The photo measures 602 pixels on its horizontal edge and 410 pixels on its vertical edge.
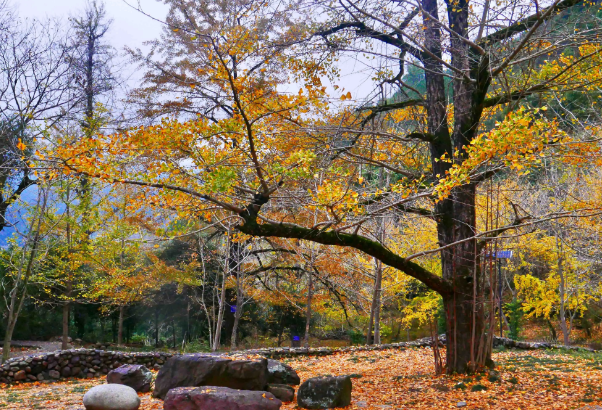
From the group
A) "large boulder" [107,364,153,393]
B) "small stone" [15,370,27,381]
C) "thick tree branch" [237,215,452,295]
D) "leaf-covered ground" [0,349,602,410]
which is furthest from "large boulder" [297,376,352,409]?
"small stone" [15,370,27,381]

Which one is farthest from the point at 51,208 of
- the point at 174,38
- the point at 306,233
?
the point at 306,233

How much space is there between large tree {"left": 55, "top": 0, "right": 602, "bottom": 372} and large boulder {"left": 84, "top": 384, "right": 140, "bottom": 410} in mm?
2383

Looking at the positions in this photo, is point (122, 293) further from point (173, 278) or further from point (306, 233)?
point (306, 233)

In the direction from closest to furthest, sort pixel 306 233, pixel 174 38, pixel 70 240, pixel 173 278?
pixel 306 233 → pixel 70 240 → pixel 174 38 → pixel 173 278

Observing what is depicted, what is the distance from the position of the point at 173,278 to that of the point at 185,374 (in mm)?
8329

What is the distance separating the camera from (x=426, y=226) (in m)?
13.8

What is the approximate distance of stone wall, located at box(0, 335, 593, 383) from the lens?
30.9 ft

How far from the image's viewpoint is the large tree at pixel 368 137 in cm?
461

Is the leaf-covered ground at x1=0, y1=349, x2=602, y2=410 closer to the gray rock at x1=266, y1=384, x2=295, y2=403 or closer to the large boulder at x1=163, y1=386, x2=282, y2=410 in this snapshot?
the gray rock at x1=266, y1=384, x2=295, y2=403

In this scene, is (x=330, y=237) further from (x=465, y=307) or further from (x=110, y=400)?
(x=110, y=400)

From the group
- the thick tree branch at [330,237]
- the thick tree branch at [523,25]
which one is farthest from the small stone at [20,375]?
the thick tree branch at [523,25]

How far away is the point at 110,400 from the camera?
526cm

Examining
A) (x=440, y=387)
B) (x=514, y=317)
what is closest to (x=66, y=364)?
(x=440, y=387)

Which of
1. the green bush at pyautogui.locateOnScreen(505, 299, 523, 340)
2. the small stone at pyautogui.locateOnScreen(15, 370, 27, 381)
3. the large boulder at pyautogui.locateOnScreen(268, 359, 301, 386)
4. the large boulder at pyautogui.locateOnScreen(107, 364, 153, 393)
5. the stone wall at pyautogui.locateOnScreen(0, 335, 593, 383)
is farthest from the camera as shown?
the green bush at pyautogui.locateOnScreen(505, 299, 523, 340)
